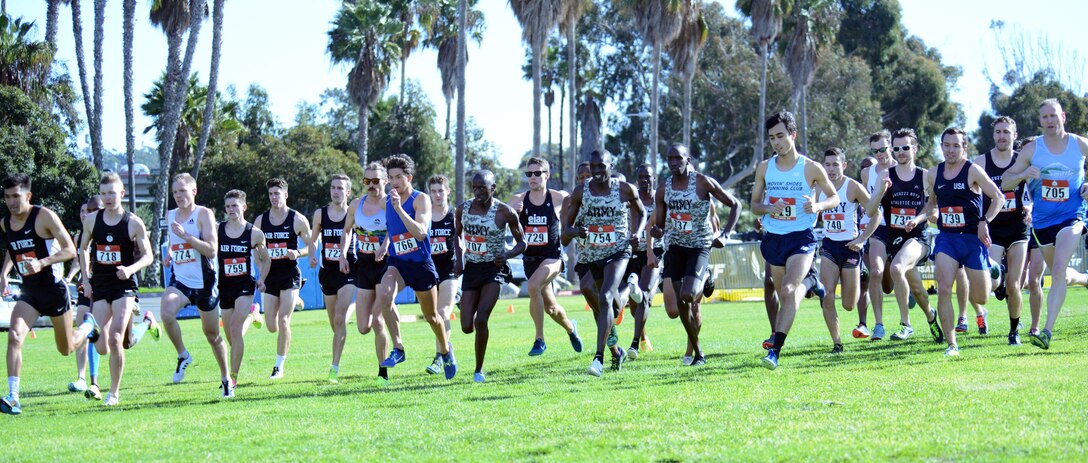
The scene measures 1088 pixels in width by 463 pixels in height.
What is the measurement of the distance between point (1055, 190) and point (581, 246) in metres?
4.47

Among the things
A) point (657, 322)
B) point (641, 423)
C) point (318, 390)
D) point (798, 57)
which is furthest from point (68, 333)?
point (798, 57)

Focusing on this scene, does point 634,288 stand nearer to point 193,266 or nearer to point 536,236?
point 536,236

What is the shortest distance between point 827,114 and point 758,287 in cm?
2884

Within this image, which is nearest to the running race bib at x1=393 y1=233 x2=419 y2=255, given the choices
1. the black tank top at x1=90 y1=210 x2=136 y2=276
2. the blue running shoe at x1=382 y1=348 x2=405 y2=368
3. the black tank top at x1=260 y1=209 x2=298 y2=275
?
the blue running shoe at x1=382 y1=348 x2=405 y2=368

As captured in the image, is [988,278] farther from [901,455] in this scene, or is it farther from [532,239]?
[901,455]

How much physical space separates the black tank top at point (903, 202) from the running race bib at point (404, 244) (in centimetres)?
489

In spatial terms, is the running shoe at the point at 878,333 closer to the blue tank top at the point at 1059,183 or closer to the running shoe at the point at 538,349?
the blue tank top at the point at 1059,183

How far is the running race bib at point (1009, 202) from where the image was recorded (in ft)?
36.6

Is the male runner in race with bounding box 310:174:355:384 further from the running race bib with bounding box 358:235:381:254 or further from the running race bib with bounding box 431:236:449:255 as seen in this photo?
the running race bib with bounding box 431:236:449:255

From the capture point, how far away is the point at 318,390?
10617 mm

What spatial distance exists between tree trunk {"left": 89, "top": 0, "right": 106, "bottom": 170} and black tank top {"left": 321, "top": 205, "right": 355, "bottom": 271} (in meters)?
31.3

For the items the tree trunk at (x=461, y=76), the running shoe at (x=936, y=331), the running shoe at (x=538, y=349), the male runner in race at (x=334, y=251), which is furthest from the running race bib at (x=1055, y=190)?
the tree trunk at (x=461, y=76)

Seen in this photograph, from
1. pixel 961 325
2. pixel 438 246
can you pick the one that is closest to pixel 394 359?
pixel 438 246

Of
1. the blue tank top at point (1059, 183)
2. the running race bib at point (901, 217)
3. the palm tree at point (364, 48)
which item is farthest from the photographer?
the palm tree at point (364, 48)
